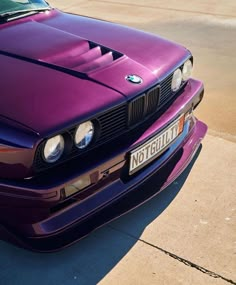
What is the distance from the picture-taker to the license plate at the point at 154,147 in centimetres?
281

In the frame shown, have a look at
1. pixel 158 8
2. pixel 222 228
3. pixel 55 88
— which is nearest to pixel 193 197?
pixel 222 228

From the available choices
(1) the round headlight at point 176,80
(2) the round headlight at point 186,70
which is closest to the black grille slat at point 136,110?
(1) the round headlight at point 176,80

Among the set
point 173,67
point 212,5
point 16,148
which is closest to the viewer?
point 16,148

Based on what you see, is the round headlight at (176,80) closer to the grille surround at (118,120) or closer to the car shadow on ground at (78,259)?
the grille surround at (118,120)

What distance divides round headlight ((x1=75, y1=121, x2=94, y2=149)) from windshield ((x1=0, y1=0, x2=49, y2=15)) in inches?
56.2

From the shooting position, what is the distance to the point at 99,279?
2.64 m

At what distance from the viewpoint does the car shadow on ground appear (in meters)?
2.65

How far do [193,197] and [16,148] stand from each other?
57.5 inches

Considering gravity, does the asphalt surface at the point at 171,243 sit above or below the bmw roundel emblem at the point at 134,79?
below

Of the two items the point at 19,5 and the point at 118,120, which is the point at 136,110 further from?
the point at 19,5

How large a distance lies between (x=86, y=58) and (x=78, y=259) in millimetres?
1205

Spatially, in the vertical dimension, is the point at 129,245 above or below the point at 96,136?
below

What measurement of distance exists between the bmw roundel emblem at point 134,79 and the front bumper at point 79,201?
0.98 feet

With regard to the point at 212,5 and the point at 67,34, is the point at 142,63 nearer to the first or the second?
the point at 67,34
